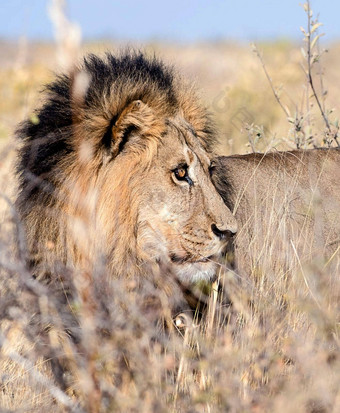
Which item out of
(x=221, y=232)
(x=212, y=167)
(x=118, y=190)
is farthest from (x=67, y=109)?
(x=221, y=232)

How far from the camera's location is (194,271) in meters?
3.83

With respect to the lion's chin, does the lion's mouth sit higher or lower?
higher

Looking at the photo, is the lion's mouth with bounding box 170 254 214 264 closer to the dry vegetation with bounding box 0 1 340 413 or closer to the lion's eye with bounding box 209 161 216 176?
the dry vegetation with bounding box 0 1 340 413

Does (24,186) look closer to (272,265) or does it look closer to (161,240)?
(161,240)

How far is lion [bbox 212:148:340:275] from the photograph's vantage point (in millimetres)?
4461

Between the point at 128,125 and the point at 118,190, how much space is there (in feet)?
1.11

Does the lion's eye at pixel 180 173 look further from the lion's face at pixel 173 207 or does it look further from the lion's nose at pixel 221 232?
the lion's nose at pixel 221 232

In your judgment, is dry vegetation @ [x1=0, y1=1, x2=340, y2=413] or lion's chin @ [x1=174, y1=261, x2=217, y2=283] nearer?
dry vegetation @ [x1=0, y1=1, x2=340, y2=413]

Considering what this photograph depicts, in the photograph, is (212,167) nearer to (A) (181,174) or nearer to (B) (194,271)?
(A) (181,174)

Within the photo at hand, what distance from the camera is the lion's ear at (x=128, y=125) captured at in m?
3.76

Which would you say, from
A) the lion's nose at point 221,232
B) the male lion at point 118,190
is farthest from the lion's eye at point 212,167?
the lion's nose at point 221,232

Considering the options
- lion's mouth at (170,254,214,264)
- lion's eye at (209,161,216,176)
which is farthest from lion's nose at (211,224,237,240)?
lion's eye at (209,161,216,176)

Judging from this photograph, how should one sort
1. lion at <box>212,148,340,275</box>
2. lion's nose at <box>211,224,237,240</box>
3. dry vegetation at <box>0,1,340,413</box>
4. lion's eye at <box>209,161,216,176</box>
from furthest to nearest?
lion at <box>212,148,340,275</box>
lion's eye at <box>209,161,216,176</box>
lion's nose at <box>211,224,237,240</box>
dry vegetation at <box>0,1,340,413</box>

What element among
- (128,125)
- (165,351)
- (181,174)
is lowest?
(165,351)
